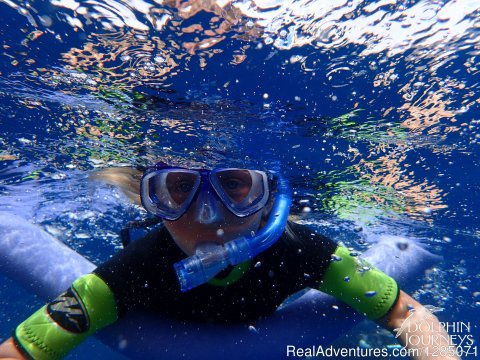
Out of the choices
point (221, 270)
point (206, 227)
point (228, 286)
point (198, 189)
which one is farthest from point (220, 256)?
point (198, 189)

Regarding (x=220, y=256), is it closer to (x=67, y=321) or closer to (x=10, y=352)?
(x=67, y=321)

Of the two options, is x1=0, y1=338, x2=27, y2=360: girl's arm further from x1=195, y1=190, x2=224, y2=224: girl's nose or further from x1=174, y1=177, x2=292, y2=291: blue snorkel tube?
x1=195, y1=190, x2=224, y2=224: girl's nose

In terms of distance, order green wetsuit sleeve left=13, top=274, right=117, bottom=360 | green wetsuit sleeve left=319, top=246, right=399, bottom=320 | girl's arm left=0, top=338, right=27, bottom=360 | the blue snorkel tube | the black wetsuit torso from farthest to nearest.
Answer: the black wetsuit torso, green wetsuit sleeve left=319, top=246, right=399, bottom=320, the blue snorkel tube, green wetsuit sleeve left=13, top=274, right=117, bottom=360, girl's arm left=0, top=338, right=27, bottom=360

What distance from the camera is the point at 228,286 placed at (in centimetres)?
435

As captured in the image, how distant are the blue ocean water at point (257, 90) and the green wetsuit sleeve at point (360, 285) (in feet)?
7.17

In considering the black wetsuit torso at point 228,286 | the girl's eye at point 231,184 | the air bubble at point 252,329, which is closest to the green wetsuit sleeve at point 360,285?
the black wetsuit torso at point 228,286

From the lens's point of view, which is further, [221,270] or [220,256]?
[221,270]

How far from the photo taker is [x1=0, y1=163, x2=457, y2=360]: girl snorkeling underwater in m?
3.75

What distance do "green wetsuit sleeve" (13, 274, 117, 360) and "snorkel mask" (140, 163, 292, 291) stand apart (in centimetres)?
107

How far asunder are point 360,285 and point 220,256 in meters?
1.94

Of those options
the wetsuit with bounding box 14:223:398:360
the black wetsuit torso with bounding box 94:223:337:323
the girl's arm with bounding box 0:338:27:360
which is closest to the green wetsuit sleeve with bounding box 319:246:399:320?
the wetsuit with bounding box 14:223:398:360

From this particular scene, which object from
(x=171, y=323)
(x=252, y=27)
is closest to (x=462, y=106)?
(x=252, y=27)

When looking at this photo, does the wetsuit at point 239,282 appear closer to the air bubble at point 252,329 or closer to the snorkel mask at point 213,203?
the air bubble at point 252,329

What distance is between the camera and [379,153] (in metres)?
6.32
